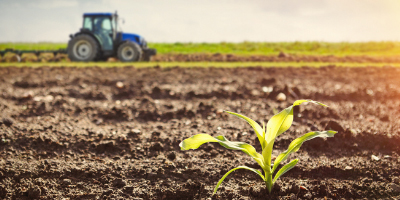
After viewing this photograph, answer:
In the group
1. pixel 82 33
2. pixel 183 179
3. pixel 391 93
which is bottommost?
pixel 183 179

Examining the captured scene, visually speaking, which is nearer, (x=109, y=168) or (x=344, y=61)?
(x=109, y=168)

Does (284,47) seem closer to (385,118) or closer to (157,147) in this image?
(385,118)

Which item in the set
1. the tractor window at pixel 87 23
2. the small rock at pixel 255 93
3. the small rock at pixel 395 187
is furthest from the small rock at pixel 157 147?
the tractor window at pixel 87 23

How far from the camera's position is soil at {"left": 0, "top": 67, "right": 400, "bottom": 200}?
2.02m

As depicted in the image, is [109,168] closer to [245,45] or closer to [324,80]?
[324,80]

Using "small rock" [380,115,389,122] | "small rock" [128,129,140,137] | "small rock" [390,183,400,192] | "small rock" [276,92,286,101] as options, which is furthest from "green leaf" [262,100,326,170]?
"small rock" [276,92,286,101]

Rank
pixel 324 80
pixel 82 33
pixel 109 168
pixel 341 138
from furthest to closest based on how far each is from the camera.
Answer: pixel 82 33
pixel 324 80
pixel 341 138
pixel 109 168

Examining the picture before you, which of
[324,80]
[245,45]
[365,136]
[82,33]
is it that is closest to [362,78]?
[324,80]

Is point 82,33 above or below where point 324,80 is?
above

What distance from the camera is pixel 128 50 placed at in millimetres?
11391

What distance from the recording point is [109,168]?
2293mm

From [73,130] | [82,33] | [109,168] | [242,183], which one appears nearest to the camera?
[242,183]

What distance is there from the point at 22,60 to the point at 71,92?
360 inches

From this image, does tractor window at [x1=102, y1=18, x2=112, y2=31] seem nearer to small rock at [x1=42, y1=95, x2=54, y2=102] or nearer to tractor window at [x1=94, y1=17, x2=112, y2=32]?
tractor window at [x1=94, y1=17, x2=112, y2=32]
